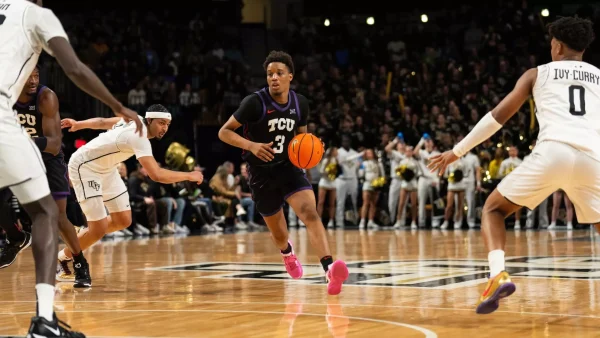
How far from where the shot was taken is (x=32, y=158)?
202 inches

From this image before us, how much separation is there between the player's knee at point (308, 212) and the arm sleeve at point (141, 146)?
1672 mm

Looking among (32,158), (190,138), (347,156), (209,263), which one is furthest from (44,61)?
(32,158)

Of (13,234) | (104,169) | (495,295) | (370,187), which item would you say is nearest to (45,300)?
(495,295)

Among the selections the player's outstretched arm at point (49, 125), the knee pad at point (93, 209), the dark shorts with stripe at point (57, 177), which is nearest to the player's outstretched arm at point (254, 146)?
the player's outstretched arm at point (49, 125)

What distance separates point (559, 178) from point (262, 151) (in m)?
2.85

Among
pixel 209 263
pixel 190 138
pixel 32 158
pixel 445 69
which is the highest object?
pixel 445 69

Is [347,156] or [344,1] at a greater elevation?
[344,1]

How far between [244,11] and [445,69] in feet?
26.7

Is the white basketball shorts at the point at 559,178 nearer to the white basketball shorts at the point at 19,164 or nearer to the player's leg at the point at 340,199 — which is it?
the white basketball shorts at the point at 19,164

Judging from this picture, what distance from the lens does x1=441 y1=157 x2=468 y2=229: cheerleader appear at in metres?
20.7

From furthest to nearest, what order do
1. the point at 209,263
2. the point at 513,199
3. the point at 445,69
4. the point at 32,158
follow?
the point at 445,69 < the point at 209,263 < the point at 513,199 < the point at 32,158

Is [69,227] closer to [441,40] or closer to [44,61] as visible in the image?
[44,61]

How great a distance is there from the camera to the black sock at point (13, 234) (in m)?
8.64

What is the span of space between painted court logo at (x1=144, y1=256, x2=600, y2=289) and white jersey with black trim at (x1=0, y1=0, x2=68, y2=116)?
4215 mm
